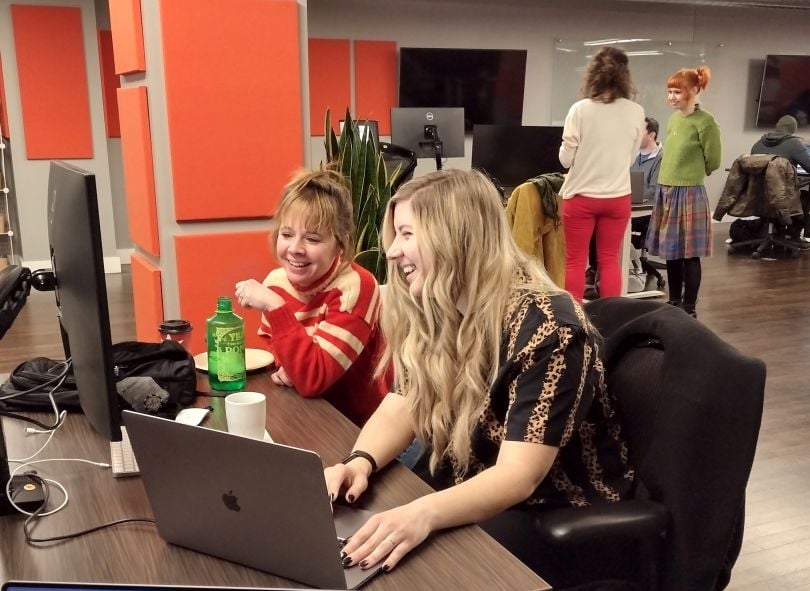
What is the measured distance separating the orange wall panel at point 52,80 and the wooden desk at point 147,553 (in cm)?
535

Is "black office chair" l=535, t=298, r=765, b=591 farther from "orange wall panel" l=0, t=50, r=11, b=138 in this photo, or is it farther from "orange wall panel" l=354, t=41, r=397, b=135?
"orange wall panel" l=354, t=41, r=397, b=135

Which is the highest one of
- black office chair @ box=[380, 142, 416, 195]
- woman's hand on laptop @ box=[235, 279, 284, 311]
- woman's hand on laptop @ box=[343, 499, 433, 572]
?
black office chair @ box=[380, 142, 416, 195]

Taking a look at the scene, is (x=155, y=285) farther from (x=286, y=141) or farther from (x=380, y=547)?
(x=380, y=547)

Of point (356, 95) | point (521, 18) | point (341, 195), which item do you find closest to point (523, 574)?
point (341, 195)

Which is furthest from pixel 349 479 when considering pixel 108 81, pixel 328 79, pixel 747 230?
pixel 747 230

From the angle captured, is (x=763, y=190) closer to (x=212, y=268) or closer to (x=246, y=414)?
(x=212, y=268)

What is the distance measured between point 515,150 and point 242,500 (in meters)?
4.10

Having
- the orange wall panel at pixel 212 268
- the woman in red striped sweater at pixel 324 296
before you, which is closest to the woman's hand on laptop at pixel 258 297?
the woman in red striped sweater at pixel 324 296

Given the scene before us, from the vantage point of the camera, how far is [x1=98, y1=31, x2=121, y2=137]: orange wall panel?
245 inches

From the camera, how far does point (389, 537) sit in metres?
0.97

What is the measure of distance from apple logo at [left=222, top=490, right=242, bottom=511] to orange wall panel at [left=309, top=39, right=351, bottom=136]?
6286 millimetres

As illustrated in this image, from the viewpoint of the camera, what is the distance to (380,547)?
0.96 m

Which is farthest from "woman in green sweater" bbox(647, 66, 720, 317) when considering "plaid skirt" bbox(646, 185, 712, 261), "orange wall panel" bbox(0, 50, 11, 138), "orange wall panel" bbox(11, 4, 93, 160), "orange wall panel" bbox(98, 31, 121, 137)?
"orange wall panel" bbox(0, 50, 11, 138)

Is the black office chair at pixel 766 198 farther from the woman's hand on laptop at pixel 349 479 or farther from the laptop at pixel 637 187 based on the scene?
the woman's hand on laptop at pixel 349 479
